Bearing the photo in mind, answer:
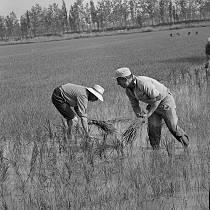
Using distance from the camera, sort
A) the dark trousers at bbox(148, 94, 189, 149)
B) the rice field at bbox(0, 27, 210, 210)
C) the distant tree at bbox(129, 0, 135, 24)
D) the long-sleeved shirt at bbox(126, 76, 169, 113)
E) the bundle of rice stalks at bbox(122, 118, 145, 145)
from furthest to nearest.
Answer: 1. the distant tree at bbox(129, 0, 135, 24)
2. the dark trousers at bbox(148, 94, 189, 149)
3. the bundle of rice stalks at bbox(122, 118, 145, 145)
4. the long-sleeved shirt at bbox(126, 76, 169, 113)
5. the rice field at bbox(0, 27, 210, 210)

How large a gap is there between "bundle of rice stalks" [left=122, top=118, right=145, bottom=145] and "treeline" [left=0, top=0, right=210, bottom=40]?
91930 millimetres

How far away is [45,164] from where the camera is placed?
5395mm

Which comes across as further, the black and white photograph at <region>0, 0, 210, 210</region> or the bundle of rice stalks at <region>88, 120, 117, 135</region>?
the bundle of rice stalks at <region>88, 120, 117, 135</region>

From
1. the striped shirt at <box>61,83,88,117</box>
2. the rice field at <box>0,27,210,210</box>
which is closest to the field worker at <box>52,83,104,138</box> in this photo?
the striped shirt at <box>61,83,88,117</box>

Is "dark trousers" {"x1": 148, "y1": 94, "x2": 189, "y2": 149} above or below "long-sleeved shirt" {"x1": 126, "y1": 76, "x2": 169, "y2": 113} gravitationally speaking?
below

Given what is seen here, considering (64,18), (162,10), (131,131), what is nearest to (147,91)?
(131,131)

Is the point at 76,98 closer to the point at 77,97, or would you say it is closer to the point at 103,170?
the point at 77,97

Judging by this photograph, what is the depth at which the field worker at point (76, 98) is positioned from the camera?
572 centimetres

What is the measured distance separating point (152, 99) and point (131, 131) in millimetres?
610

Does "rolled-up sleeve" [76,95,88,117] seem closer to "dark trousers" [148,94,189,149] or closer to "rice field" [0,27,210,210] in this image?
"rice field" [0,27,210,210]

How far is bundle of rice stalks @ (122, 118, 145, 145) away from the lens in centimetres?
546

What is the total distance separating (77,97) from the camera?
5.82 m

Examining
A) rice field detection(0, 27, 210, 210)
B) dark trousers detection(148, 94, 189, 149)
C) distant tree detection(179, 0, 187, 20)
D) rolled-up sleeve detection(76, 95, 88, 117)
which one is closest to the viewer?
rice field detection(0, 27, 210, 210)

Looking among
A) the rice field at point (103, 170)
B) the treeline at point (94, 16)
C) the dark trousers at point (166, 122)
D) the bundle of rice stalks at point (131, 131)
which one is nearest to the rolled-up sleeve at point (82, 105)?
the rice field at point (103, 170)
